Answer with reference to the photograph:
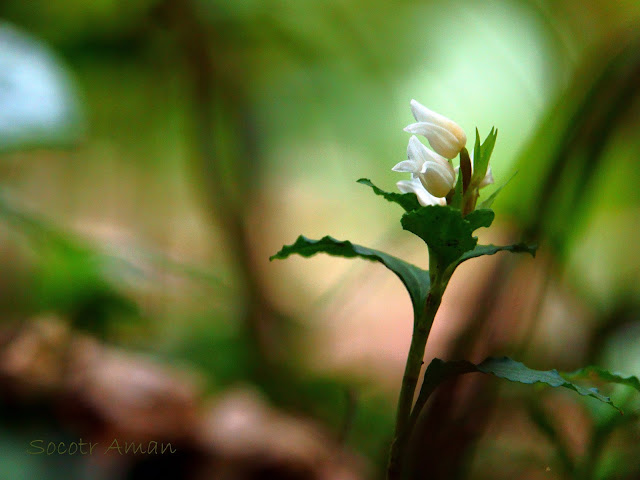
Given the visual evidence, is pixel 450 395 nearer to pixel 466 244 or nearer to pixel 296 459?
pixel 466 244

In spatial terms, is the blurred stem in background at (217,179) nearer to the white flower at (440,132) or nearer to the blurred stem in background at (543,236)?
the blurred stem in background at (543,236)

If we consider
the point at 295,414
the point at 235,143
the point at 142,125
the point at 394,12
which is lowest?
the point at 295,414

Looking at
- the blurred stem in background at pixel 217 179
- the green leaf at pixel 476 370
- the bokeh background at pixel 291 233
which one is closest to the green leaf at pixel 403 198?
the green leaf at pixel 476 370

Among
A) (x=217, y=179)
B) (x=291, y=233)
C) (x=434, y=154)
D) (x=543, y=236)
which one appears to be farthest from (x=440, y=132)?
(x=291, y=233)

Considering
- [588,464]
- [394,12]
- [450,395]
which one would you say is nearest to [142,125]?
[394,12]

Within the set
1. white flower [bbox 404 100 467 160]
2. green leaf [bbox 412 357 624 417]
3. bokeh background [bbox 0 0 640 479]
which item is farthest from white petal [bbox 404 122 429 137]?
bokeh background [bbox 0 0 640 479]

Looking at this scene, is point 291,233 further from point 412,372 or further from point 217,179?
point 412,372
